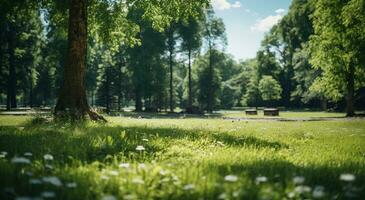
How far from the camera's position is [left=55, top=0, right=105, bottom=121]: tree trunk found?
1583cm

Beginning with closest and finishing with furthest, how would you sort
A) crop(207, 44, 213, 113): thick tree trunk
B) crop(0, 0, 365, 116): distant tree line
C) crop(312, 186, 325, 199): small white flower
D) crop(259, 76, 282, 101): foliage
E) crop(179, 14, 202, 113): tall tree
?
1. crop(312, 186, 325, 199): small white flower
2. crop(0, 0, 365, 116): distant tree line
3. crop(179, 14, 202, 113): tall tree
4. crop(207, 44, 213, 113): thick tree trunk
5. crop(259, 76, 282, 101): foliage

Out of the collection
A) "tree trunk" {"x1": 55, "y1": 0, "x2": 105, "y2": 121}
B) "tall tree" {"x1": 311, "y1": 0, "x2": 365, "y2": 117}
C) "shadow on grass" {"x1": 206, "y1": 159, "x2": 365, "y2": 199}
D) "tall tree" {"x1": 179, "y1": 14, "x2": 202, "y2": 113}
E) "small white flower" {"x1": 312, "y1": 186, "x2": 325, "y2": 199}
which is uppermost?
"tall tree" {"x1": 179, "y1": 14, "x2": 202, "y2": 113}

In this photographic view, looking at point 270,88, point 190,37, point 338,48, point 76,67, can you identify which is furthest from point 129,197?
point 270,88

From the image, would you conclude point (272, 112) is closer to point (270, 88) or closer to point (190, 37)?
point (190, 37)

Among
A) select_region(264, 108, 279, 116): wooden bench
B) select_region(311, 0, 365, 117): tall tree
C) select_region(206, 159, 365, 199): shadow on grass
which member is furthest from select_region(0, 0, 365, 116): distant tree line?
select_region(206, 159, 365, 199): shadow on grass

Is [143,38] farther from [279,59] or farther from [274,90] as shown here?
[279,59]

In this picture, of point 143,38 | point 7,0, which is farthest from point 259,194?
point 143,38

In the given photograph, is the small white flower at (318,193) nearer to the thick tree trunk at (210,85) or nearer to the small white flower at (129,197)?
the small white flower at (129,197)

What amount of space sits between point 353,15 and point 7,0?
1265 inches

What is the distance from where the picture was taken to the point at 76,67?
636 inches

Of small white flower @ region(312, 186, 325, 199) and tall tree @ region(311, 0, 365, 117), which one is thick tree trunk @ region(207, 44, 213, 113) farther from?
small white flower @ region(312, 186, 325, 199)

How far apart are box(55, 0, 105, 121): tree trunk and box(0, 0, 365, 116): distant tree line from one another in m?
1.43

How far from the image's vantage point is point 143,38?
63312 mm

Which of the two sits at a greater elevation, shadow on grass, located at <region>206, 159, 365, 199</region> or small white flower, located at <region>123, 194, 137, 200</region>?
small white flower, located at <region>123, 194, 137, 200</region>
